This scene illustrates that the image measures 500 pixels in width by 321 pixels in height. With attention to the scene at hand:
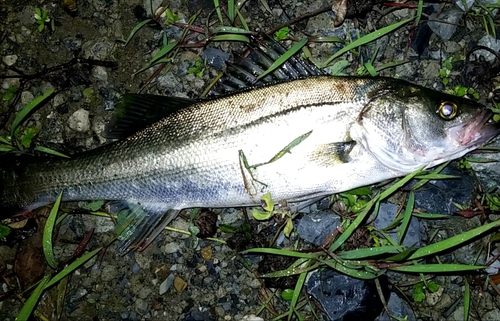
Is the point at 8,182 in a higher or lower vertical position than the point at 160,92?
lower

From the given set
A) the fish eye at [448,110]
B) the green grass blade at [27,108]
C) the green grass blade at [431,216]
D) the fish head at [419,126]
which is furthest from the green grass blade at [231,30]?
the green grass blade at [431,216]

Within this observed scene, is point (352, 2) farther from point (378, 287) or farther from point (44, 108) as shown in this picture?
point (44, 108)

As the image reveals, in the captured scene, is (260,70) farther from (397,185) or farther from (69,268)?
(69,268)

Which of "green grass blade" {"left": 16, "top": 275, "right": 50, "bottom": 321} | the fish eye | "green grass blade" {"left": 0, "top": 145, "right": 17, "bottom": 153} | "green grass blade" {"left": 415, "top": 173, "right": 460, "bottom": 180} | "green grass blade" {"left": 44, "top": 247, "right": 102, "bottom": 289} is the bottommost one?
"green grass blade" {"left": 16, "top": 275, "right": 50, "bottom": 321}

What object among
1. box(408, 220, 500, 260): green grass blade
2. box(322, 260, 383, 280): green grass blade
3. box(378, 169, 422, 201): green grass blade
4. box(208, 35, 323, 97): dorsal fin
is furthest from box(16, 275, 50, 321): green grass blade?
box(408, 220, 500, 260): green grass blade

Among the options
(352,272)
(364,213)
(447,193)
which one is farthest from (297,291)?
(447,193)

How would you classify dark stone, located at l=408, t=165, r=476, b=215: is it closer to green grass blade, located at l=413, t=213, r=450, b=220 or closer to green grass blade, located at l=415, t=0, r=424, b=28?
green grass blade, located at l=413, t=213, r=450, b=220
